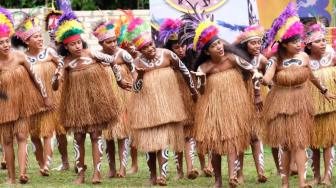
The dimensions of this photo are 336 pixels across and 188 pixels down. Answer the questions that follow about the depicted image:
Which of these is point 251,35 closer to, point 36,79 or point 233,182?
point 233,182

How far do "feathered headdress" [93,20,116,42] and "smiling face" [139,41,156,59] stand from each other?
970 millimetres

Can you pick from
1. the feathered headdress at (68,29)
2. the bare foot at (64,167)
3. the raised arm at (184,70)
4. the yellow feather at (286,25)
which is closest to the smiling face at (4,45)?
the feathered headdress at (68,29)

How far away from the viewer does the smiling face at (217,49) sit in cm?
958

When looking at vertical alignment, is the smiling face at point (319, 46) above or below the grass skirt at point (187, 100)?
above

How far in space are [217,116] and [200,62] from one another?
22.2 inches

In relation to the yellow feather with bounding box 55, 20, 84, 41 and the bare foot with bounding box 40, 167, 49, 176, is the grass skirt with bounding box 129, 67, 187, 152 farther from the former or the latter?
the bare foot with bounding box 40, 167, 49, 176

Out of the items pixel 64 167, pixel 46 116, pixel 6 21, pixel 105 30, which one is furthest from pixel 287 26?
pixel 64 167

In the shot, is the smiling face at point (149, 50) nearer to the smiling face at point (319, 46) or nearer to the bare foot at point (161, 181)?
the bare foot at point (161, 181)

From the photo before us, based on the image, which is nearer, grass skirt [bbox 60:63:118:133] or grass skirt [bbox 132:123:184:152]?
grass skirt [bbox 132:123:184:152]

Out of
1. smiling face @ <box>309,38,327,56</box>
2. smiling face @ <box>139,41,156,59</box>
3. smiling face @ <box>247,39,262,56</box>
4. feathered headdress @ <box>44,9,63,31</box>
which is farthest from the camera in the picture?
feathered headdress @ <box>44,9,63,31</box>

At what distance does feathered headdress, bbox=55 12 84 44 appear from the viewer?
10148 millimetres

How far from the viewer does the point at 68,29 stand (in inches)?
399

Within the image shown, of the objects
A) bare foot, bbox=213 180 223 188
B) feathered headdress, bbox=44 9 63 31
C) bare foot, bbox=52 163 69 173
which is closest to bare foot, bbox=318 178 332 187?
bare foot, bbox=213 180 223 188

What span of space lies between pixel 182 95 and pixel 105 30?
3.65 feet
